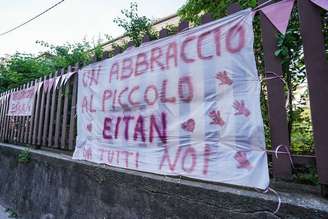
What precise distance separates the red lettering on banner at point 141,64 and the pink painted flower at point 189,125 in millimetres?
683

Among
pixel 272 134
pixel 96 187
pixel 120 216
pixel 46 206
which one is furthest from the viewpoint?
pixel 46 206

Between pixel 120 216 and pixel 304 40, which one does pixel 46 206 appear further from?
pixel 304 40

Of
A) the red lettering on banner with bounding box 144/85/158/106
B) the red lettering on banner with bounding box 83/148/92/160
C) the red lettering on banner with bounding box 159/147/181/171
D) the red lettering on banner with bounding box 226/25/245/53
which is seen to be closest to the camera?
the red lettering on banner with bounding box 226/25/245/53

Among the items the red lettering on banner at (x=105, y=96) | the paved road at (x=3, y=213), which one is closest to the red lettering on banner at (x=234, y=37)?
the red lettering on banner at (x=105, y=96)

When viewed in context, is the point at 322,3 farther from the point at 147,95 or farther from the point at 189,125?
the point at 147,95

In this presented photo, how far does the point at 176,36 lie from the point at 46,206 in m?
2.72

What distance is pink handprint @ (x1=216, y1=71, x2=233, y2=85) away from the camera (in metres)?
1.60

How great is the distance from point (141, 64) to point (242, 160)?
127 centimetres

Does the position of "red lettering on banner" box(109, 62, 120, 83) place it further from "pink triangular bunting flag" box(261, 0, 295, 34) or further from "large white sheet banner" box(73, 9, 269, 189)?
"pink triangular bunting flag" box(261, 0, 295, 34)

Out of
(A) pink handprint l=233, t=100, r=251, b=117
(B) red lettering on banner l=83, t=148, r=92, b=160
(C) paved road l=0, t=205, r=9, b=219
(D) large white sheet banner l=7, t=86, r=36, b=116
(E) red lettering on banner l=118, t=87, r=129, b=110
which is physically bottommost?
(C) paved road l=0, t=205, r=9, b=219

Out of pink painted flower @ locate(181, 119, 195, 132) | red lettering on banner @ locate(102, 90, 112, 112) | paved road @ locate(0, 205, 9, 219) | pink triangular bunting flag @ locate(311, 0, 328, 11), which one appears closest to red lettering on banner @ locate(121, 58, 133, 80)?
red lettering on banner @ locate(102, 90, 112, 112)

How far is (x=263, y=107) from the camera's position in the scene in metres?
1.97

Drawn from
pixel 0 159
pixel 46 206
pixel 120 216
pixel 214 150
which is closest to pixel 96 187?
pixel 120 216

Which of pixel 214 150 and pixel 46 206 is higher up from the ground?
pixel 214 150
